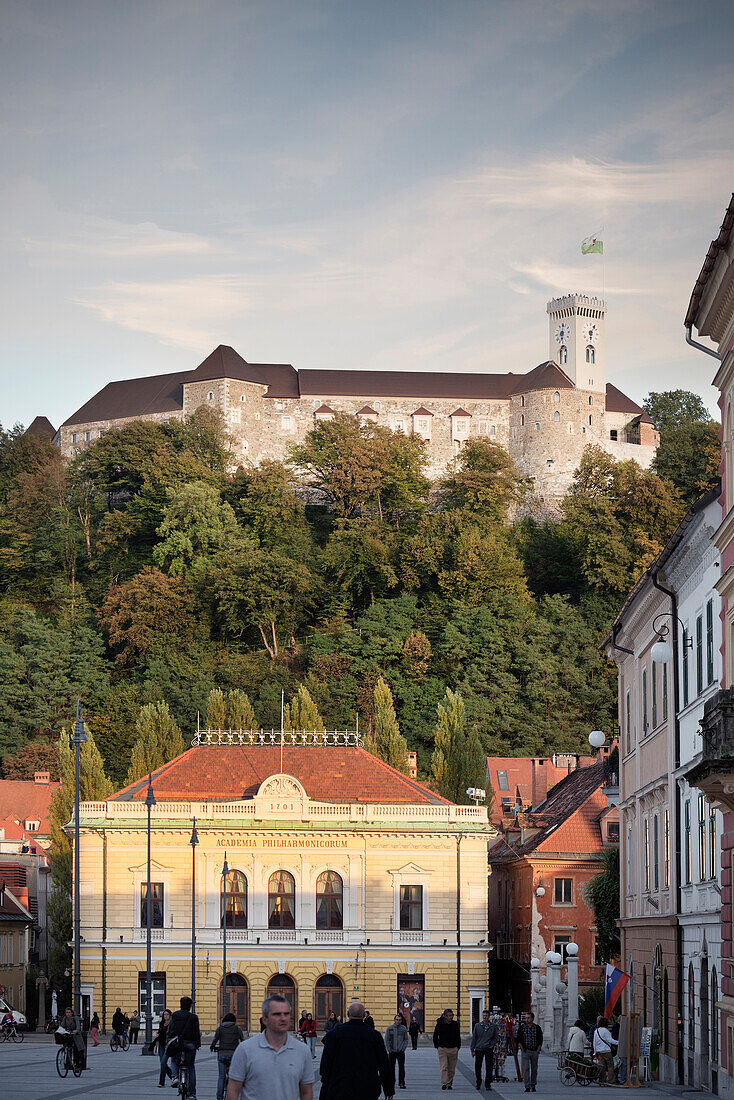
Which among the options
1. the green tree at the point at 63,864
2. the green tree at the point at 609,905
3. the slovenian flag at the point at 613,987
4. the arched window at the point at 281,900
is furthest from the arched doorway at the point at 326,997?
the slovenian flag at the point at 613,987

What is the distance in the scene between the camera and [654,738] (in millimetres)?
33250

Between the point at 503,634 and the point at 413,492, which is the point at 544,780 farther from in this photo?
the point at 413,492

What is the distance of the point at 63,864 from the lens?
6394 cm

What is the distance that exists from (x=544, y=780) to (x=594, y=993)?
124ft

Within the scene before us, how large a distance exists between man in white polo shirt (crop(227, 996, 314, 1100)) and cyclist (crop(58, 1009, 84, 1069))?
19.2 m

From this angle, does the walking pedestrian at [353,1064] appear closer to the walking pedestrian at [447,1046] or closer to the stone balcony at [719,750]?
the stone balcony at [719,750]

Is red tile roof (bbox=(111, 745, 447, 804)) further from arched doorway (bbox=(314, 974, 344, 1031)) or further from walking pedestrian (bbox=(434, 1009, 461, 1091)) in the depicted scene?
walking pedestrian (bbox=(434, 1009, 461, 1091))

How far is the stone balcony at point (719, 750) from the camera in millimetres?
19625

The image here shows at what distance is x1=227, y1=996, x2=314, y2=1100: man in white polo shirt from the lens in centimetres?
1078

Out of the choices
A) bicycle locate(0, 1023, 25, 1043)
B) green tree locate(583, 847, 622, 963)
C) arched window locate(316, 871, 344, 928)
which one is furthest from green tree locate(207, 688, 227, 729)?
green tree locate(583, 847, 622, 963)

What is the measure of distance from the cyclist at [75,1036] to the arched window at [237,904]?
25632mm

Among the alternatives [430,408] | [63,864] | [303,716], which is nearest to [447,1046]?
[63,864]

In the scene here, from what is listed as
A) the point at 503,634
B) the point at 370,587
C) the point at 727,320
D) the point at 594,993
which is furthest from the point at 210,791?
the point at 370,587

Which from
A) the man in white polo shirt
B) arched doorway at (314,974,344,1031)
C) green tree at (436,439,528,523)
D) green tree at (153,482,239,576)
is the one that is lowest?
arched doorway at (314,974,344,1031)
